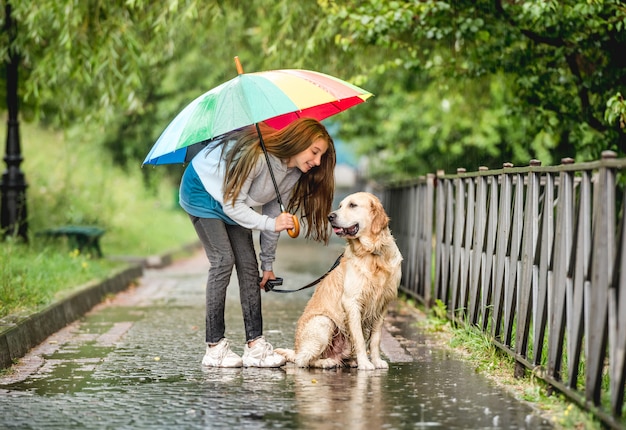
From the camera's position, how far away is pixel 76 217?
1705 centimetres

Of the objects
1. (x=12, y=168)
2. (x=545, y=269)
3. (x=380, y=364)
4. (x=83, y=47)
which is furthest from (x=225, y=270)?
(x=12, y=168)

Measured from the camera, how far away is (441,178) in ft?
33.3

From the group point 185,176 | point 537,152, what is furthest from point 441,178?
point 537,152

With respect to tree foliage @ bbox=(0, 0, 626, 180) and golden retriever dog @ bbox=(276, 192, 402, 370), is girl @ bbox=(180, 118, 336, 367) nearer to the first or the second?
golden retriever dog @ bbox=(276, 192, 402, 370)

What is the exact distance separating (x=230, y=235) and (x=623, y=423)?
137 inches

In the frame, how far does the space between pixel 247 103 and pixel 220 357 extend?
5.98ft

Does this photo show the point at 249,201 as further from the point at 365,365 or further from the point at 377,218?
the point at 365,365

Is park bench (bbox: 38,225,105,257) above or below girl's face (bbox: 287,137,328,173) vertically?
below

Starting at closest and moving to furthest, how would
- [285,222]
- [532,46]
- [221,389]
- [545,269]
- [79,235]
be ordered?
[545,269] → [221,389] → [285,222] → [532,46] → [79,235]

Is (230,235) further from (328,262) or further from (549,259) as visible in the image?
(328,262)

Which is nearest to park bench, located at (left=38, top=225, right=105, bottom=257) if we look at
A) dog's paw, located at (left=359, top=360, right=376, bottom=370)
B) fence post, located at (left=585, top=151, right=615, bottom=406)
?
dog's paw, located at (left=359, top=360, right=376, bottom=370)

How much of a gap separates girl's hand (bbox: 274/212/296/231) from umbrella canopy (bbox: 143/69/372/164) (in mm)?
663

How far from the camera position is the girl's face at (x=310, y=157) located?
7227mm

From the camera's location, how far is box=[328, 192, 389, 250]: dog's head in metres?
7.26
